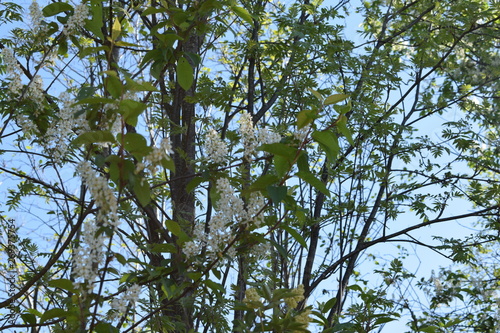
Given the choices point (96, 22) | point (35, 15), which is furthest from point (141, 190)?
point (35, 15)

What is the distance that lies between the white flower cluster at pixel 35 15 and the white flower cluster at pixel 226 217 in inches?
40.8

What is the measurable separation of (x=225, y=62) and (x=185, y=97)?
1.84 m

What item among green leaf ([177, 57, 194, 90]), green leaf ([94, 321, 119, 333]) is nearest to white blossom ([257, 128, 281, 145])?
green leaf ([177, 57, 194, 90])

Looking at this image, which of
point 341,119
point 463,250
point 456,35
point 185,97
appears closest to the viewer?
point 341,119

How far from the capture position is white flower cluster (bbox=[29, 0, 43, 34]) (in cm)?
206

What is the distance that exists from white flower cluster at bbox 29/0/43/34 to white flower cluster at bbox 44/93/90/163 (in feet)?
1.33

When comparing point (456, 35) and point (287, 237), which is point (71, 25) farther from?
point (456, 35)

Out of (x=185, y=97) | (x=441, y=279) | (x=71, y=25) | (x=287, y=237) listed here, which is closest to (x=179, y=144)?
(x=185, y=97)

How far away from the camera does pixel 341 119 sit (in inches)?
62.0

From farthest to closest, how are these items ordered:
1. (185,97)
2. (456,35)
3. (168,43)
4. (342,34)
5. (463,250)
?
(456,35)
(342,34)
(463,250)
(185,97)
(168,43)

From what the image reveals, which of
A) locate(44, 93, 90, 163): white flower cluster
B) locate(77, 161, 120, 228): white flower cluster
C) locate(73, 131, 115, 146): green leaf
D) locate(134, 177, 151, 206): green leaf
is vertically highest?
locate(44, 93, 90, 163): white flower cluster

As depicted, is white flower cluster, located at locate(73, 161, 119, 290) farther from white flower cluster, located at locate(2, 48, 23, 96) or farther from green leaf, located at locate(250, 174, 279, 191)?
white flower cluster, located at locate(2, 48, 23, 96)

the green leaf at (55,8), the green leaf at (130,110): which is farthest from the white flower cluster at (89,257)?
the green leaf at (55,8)

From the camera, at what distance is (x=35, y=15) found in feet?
6.81
